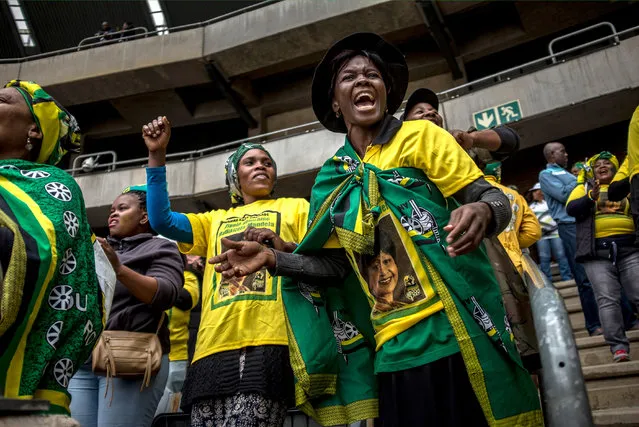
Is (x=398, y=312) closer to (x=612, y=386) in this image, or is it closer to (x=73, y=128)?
(x=73, y=128)

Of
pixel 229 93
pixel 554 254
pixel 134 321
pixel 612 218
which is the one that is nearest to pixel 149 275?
pixel 134 321

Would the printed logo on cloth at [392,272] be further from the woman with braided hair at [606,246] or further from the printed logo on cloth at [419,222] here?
the woman with braided hair at [606,246]

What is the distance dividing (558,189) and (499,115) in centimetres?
481

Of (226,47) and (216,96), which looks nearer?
(226,47)

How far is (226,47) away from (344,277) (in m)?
12.3

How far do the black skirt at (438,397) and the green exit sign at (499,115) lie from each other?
8915mm

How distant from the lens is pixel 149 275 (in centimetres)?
272

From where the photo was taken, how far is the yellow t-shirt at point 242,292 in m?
2.26

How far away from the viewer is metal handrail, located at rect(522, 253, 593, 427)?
121cm

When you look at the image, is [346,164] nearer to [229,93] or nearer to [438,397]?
[438,397]

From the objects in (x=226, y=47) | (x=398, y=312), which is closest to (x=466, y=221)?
(x=398, y=312)

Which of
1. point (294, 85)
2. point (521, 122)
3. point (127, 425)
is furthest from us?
point (294, 85)

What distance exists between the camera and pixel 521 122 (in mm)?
9844

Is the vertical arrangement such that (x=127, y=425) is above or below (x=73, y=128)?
below
